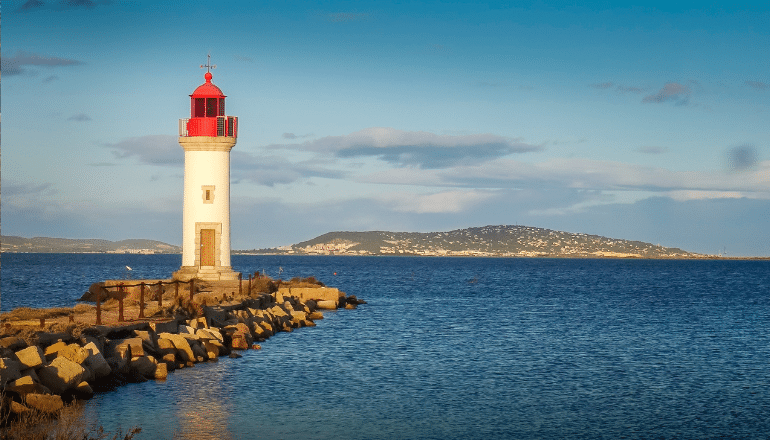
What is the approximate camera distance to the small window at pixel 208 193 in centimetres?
3409

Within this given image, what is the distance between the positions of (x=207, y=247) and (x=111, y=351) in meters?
16.6

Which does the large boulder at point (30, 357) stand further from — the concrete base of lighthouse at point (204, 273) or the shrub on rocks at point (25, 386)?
the concrete base of lighthouse at point (204, 273)

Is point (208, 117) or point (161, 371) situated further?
point (208, 117)

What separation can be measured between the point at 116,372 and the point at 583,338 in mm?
17305

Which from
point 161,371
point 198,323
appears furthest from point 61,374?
point 198,323

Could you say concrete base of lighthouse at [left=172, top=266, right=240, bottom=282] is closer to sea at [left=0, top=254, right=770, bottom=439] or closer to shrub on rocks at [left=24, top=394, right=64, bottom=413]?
sea at [left=0, top=254, right=770, bottom=439]

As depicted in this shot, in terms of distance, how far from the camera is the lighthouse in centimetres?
3412

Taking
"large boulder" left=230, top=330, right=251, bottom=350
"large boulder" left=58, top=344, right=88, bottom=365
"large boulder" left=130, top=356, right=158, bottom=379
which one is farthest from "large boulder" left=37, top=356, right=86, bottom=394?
"large boulder" left=230, top=330, right=251, bottom=350

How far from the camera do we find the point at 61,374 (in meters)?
15.2

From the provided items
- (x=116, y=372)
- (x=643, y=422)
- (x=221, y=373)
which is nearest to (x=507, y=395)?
(x=643, y=422)

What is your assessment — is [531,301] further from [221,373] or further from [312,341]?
[221,373]

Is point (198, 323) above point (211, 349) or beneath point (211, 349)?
above

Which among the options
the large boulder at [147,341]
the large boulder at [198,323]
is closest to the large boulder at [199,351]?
the large boulder at [147,341]

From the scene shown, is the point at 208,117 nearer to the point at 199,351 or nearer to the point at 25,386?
the point at 199,351
